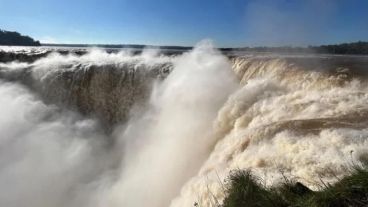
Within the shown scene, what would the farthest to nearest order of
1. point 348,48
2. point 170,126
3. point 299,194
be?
1. point 348,48
2. point 170,126
3. point 299,194

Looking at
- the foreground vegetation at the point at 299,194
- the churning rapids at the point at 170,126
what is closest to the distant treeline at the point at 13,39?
the churning rapids at the point at 170,126

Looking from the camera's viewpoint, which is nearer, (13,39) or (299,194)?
(299,194)

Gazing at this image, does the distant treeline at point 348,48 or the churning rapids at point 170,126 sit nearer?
the churning rapids at point 170,126

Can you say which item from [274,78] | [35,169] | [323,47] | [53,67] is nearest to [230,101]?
[274,78]

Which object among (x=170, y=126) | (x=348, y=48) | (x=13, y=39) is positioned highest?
(x=348, y=48)

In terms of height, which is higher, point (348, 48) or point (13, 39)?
point (348, 48)

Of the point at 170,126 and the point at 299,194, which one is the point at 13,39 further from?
the point at 299,194

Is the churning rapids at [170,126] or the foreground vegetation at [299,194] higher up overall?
the foreground vegetation at [299,194]

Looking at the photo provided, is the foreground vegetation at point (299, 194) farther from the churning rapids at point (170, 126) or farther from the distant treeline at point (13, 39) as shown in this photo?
the distant treeline at point (13, 39)

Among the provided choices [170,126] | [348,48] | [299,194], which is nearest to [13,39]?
[348,48]
